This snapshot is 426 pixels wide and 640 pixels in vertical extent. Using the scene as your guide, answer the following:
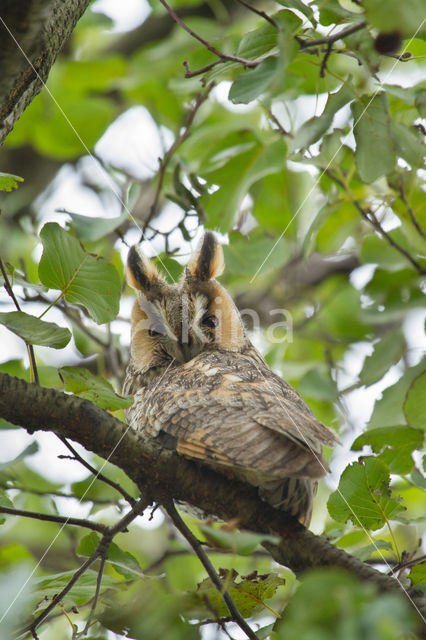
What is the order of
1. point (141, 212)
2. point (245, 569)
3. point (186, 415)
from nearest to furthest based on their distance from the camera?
point (186, 415) → point (245, 569) → point (141, 212)

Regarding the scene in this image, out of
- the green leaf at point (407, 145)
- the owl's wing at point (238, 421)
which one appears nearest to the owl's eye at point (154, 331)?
the owl's wing at point (238, 421)

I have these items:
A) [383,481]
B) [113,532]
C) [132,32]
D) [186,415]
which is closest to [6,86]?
[186,415]

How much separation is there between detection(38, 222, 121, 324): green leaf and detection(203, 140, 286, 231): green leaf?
74 centimetres

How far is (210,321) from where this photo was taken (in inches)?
87.1

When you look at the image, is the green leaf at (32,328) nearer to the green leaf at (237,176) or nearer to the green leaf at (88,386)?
the green leaf at (88,386)

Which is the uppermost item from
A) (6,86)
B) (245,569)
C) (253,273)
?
(6,86)

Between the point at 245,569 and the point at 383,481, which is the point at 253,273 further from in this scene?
the point at 245,569

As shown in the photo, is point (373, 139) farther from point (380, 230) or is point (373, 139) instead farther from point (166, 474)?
point (166, 474)

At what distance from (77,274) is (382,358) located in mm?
1068

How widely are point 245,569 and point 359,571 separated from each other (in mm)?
1129

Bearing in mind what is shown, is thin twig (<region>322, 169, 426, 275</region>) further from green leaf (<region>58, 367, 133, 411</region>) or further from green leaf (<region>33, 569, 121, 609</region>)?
green leaf (<region>33, 569, 121, 609</region>)

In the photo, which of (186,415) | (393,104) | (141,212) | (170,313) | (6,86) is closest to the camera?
(6,86)

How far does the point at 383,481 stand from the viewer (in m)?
1.40

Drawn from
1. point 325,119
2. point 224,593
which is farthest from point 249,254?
point 224,593
